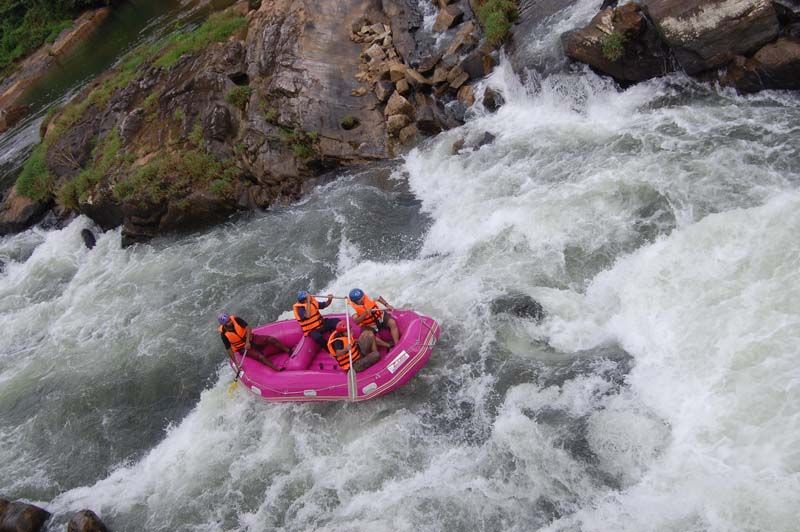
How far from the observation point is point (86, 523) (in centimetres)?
795

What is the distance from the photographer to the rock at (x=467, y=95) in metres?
13.1

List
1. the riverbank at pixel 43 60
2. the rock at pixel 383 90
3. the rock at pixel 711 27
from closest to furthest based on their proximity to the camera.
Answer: the rock at pixel 711 27, the rock at pixel 383 90, the riverbank at pixel 43 60

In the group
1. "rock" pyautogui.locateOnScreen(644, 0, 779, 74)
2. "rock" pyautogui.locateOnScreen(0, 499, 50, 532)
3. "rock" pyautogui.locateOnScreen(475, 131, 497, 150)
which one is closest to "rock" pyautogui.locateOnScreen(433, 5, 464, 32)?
"rock" pyautogui.locateOnScreen(475, 131, 497, 150)

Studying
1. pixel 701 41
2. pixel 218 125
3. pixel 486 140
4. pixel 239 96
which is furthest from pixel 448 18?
pixel 701 41

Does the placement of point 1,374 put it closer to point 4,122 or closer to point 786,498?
point 786,498

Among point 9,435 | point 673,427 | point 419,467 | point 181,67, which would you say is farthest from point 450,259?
point 181,67

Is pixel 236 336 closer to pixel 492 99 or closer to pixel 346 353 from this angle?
pixel 346 353

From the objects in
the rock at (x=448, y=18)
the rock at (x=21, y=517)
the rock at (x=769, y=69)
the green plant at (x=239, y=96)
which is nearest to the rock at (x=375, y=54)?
the rock at (x=448, y=18)

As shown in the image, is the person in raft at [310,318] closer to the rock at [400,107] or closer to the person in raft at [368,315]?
the person in raft at [368,315]

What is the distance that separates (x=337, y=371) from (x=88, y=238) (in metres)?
10.4

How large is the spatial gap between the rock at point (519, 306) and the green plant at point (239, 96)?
9588 millimetres

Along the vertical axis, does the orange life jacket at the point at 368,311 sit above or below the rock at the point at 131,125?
below

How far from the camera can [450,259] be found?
1021 centimetres

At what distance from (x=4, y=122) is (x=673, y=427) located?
100ft
